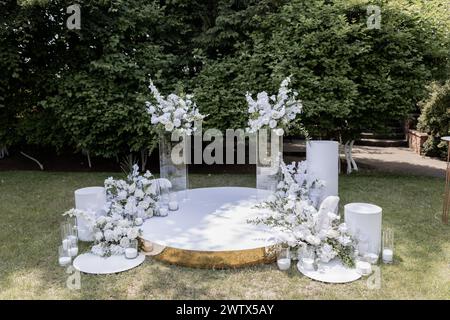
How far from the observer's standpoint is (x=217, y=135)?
5.97 meters

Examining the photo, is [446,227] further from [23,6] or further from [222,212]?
[23,6]

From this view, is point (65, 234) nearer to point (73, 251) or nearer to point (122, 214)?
point (73, 251)

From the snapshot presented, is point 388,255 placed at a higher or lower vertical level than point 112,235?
lower

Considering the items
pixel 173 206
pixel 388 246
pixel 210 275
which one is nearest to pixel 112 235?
pixel 173 206

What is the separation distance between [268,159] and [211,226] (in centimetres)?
97

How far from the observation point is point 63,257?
297 centimetres

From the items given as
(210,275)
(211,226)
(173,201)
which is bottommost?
(210,275)

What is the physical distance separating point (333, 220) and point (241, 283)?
99 centimetres

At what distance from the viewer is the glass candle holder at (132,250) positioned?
3021 mm

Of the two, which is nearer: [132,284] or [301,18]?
[132,284]

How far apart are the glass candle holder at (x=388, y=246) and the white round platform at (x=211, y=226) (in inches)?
36.1

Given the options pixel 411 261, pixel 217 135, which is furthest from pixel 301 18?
pixel 411 261
